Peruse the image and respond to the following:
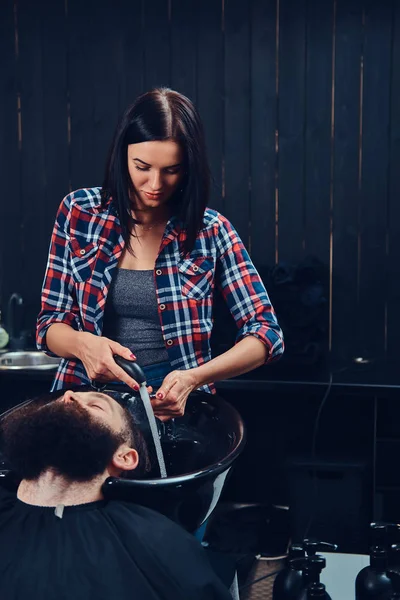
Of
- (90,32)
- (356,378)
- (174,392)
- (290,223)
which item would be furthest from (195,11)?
(174,392)

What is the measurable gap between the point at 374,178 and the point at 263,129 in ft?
1.70

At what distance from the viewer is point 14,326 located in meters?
3.58

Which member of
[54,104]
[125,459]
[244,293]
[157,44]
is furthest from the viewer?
[54,104]

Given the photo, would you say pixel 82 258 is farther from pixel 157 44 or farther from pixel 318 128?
pixel 157 44

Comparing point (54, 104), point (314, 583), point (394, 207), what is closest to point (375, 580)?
point (314, 583)

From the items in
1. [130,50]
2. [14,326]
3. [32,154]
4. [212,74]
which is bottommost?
[14,326]

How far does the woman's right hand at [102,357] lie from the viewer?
1.60m

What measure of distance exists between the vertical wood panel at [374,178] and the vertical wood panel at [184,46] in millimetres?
729

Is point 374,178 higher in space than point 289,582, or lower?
higher

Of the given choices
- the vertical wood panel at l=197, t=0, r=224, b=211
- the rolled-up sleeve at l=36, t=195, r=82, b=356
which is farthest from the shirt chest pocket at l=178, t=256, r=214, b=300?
the vertical wood panel at l=197, t=0, r=224, b=211

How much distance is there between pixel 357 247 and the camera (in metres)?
3.36

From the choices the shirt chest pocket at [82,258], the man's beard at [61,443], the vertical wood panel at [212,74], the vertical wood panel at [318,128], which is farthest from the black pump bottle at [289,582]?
the vertical wood panel at [212,74]

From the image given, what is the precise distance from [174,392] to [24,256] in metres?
2.21

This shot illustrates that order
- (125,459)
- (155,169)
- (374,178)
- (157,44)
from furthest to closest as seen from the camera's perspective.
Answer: (157,44), (374,178), (155,169), (125,459)
